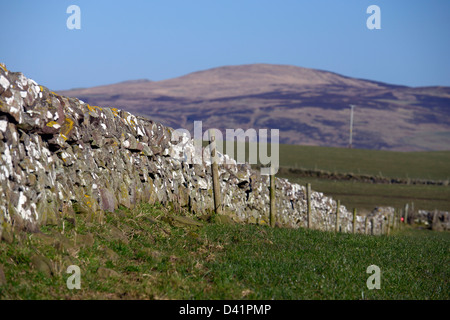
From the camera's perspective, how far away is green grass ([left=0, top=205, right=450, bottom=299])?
9.05m

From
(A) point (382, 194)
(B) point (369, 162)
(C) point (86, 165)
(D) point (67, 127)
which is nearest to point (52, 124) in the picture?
(D) point (67, 127)

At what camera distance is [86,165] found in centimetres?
1322

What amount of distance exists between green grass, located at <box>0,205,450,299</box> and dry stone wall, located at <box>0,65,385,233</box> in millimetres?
510

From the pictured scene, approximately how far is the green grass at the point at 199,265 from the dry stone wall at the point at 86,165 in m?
0.51

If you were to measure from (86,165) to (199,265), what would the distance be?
386 centimetres

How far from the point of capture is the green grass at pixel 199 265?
905 cm

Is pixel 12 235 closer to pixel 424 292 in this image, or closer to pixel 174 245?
pixel 174 245

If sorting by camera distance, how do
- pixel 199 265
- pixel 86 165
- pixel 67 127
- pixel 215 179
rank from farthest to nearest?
1. pixel 215 179
2. pixel 86 165
3. pixel 67 127
4. pixel 199 265

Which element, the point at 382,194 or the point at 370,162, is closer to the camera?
the point at 382,194

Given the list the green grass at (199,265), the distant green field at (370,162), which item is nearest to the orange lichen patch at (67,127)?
the green grass at (199,265)

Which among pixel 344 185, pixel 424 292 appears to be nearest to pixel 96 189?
pixel 424 292

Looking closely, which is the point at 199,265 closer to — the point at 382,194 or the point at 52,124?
the point at 52,124

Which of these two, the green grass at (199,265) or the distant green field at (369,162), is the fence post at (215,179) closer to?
the green grass at (199,265)
